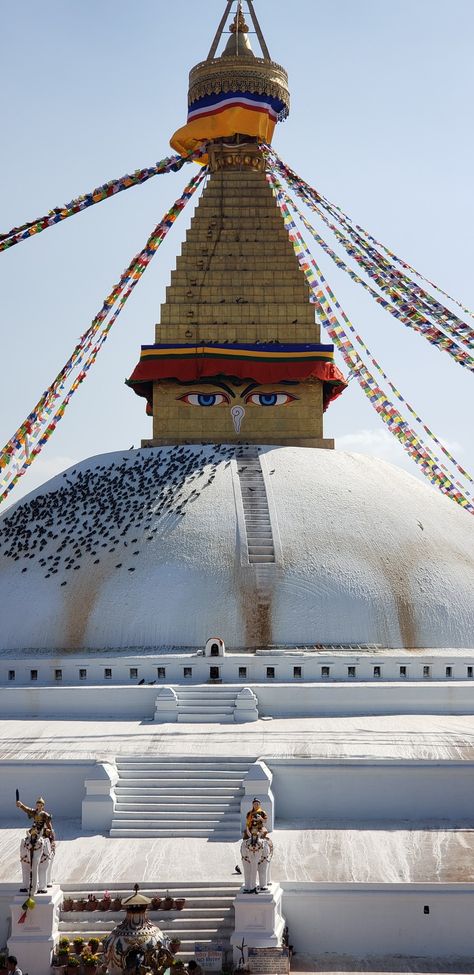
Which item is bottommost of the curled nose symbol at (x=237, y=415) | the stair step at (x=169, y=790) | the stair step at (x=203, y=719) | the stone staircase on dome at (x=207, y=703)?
the stair step at (x=169, y=790)

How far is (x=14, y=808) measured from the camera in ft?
47.8

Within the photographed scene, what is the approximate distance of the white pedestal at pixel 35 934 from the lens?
36.8 feet

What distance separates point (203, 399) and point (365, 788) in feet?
30.8

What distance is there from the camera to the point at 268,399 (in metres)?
21.8

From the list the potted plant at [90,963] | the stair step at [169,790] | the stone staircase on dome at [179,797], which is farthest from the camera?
the stair step at [169,790]

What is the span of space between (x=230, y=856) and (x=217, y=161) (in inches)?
585

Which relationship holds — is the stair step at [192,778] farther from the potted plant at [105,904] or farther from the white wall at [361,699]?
the potted plant at [105,904]

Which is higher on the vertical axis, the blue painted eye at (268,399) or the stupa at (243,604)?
the blue painted eye at (268,399)

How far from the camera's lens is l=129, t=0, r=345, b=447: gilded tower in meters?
21.8

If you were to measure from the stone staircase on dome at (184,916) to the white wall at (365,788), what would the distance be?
246cm

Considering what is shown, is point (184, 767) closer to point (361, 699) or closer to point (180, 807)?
point (180, 807)

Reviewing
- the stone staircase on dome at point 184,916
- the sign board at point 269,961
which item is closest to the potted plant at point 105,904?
the stone staircase on dome at point 184,916

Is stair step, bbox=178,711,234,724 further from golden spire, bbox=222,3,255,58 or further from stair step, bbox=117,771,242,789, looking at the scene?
golden spire, bbox=222,3,255,58

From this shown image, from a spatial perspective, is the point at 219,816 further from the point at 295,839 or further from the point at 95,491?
the point at 95,491
